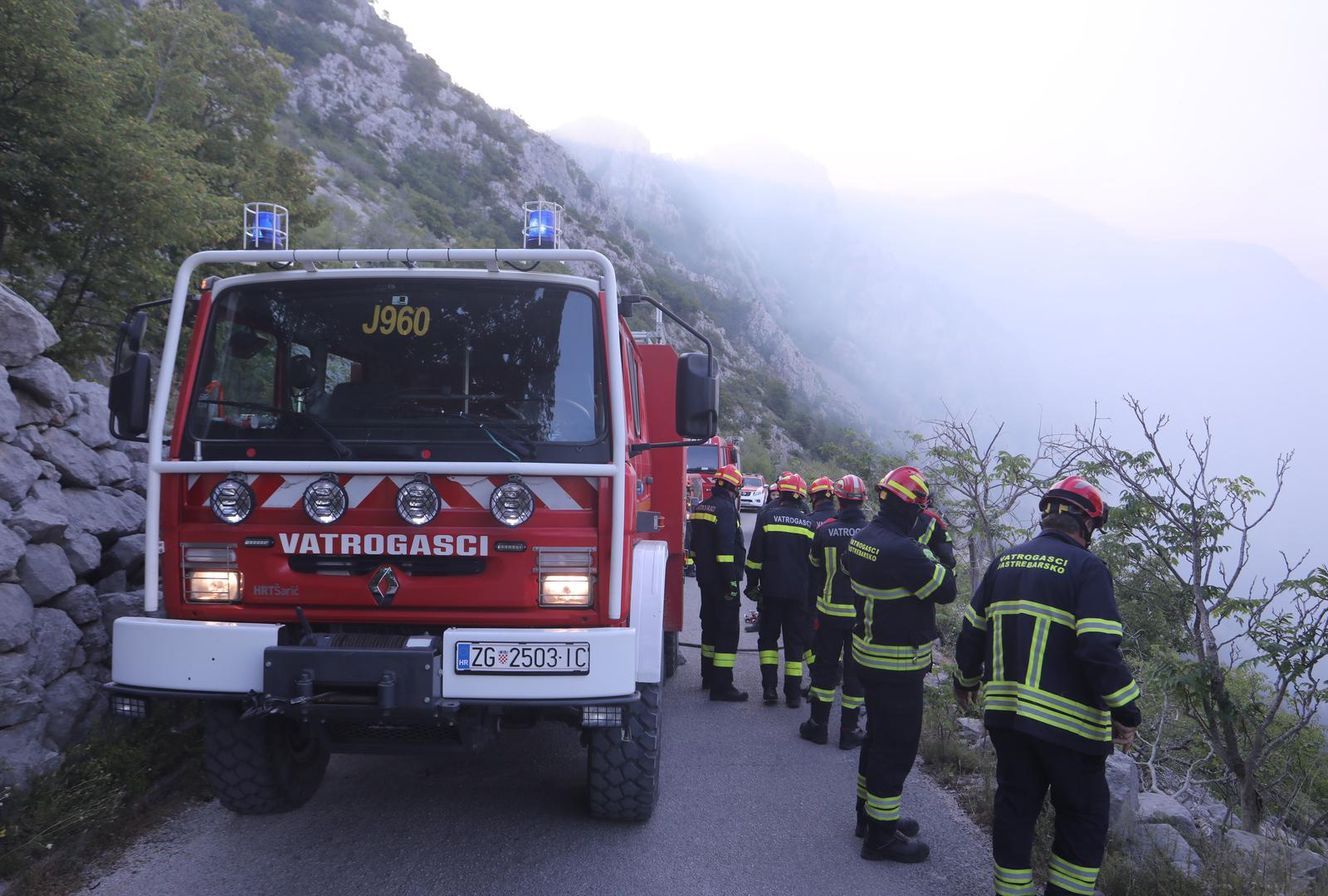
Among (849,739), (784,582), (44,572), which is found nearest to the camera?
(44,572)

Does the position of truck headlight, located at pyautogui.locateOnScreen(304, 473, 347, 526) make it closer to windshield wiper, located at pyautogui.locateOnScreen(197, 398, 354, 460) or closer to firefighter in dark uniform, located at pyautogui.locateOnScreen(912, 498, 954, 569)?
windshield wiper, located at pyautogui.locateOnScreen(197, 398, 354, 460)

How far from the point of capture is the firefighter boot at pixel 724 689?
7250 millimetres

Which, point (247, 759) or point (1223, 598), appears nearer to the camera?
point (247, 759)

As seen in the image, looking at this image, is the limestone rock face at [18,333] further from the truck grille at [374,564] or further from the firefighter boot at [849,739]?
the firefighter boot at [849,739]

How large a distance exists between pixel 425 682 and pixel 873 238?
528ft

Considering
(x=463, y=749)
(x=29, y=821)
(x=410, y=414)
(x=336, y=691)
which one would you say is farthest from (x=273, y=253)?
(x=29, y=821)

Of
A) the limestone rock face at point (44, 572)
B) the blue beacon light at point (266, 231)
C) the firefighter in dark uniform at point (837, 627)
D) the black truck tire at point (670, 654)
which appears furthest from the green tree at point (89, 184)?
the firefighter in dark uniform at point (837, 627)

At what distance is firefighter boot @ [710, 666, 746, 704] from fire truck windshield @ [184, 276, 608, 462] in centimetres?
405

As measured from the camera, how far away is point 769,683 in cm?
711

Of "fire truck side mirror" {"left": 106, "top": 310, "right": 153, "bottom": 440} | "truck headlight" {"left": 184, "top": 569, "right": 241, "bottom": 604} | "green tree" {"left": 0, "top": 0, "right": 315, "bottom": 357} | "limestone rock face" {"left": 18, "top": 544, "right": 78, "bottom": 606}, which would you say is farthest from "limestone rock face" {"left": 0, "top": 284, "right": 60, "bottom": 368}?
"green tree" {"left": 0, "top": 0, "right": 315, "bottom": 357}

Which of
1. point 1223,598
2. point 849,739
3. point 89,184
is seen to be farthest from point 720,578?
point 89,184

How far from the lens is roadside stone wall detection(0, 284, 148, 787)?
4.16 meters

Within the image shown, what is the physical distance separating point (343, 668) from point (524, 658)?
698mm

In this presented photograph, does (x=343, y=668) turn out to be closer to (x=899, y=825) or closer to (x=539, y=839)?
(x=539, y=839)
